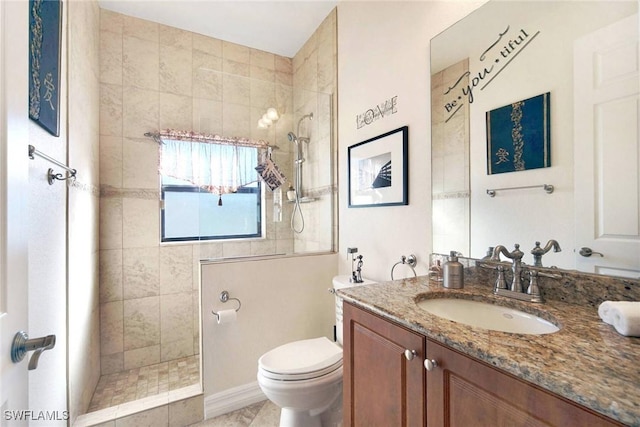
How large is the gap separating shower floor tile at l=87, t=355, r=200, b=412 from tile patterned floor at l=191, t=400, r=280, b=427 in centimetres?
36

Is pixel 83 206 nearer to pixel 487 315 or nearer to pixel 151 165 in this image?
pixel 151 165

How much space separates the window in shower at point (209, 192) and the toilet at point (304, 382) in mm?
1076

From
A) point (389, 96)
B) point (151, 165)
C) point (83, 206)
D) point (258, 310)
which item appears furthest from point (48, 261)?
point (389, 96)

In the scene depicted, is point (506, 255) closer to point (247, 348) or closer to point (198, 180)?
point (247, 348)

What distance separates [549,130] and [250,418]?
2188 millimetres

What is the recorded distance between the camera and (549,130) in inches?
39.7

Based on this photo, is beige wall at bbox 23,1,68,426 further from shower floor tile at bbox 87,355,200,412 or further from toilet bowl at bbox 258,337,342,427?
toilet bowl at bbox 258,337,342,427

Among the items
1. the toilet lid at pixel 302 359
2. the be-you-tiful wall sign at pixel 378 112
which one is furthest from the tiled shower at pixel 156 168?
the toilet lid at pixel 302 359

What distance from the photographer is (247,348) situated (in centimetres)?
190

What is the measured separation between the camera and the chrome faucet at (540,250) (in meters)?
0.99

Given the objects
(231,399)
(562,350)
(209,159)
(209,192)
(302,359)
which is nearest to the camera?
(562,350)

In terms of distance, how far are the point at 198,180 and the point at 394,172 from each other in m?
1.44

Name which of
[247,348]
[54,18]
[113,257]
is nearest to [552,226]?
[247,348]

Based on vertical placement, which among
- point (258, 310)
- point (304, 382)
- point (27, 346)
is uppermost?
point (27, 346)
